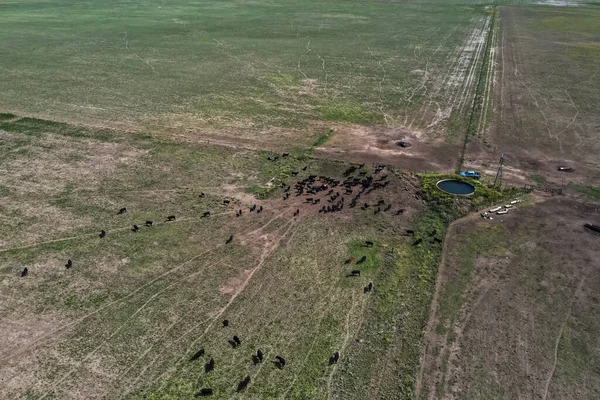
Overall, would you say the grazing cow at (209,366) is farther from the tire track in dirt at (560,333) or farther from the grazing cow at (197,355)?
the tire track in dirt at (560,333)

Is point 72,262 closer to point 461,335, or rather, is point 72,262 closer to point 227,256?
point 227,256

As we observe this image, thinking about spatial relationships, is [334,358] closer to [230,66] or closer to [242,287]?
[242,287]

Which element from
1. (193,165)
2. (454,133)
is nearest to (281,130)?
(193,165)

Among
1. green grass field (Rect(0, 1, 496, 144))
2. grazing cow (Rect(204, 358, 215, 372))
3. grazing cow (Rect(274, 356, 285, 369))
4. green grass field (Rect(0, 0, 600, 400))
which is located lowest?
grazing cow (Rect(204, 358, 215, 372))

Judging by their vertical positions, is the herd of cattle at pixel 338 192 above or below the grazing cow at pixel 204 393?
above

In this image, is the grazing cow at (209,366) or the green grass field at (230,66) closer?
the grazing cow at (209,366)

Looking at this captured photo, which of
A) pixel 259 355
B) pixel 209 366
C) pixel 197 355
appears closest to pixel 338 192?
pixel 259 355

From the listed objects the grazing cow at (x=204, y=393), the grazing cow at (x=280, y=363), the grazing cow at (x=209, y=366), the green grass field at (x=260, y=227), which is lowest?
the grazing cow at (x=204, y=393)

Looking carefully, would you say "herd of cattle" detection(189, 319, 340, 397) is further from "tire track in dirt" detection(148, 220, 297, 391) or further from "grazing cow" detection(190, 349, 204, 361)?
"tire track in dirt" detection(148, 220, 297, 391)

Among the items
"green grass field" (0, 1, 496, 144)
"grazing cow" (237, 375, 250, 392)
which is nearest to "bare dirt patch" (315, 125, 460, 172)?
"green grass field" (0, 1, 496, 144)

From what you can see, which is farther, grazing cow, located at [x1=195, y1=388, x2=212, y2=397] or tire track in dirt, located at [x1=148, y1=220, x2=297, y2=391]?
tire track in dirt, located at [x1=148, y1=220, x2=297, y2=391]

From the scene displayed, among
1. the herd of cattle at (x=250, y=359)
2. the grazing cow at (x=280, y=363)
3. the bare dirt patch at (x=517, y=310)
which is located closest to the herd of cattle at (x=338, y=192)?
the bare dirt patch at (x=517, y=310)
